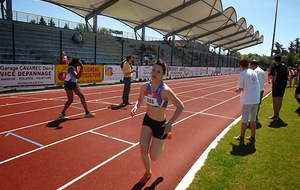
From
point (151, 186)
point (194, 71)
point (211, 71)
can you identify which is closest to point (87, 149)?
point (151, 186)

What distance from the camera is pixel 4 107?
27.1 feet

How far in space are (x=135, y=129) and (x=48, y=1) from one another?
23.4m

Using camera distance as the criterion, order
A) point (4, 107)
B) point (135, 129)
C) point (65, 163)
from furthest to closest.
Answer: point (4, 107) → point (135, 129) → point (65, 163)

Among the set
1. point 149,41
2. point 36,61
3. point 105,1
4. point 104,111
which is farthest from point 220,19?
point 104,111

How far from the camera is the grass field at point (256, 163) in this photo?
11.5ft

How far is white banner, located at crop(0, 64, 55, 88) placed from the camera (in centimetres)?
1123

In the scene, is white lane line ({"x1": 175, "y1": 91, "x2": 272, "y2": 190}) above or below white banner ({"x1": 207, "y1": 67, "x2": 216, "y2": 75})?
below

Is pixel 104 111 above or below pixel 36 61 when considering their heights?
below

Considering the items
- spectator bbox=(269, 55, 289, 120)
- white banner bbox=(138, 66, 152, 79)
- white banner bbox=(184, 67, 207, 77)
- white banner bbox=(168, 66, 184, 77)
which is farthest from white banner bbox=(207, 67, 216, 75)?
spectator bbox=(269, 55, 289, 120)

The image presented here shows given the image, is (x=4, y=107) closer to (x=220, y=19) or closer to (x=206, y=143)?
(x=206, y=143)

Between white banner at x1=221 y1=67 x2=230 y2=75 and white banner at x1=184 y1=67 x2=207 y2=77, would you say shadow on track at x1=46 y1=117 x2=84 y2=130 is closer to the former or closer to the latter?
white banner at x1=184 y1=67 x2=207 y2=77

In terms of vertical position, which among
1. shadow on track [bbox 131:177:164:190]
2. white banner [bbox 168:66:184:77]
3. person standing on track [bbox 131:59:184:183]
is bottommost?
shadow on track [bbox 131:177:164:190]

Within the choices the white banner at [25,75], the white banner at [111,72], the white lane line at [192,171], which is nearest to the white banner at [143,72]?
the white banner at [111,72]

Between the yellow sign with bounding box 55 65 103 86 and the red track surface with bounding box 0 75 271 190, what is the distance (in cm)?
563
